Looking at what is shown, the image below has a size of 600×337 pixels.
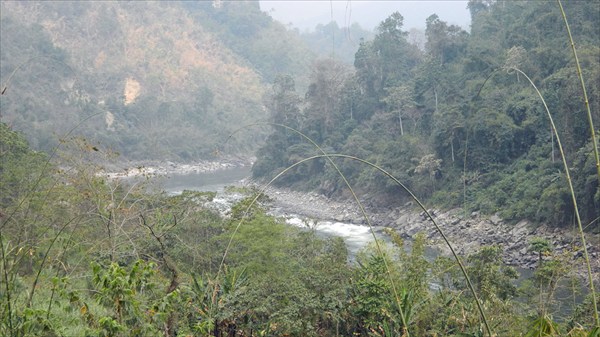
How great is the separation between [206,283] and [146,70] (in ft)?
190

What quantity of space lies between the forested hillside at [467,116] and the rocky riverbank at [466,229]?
0.51m

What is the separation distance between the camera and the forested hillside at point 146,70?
4325cm

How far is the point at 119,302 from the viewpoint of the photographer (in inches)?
123

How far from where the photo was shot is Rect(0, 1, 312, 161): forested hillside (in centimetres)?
4325

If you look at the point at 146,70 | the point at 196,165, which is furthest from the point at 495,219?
the point at 146,70

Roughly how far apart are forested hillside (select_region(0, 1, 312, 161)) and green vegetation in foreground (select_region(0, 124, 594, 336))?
2206 cm

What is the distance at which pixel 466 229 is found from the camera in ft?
63.6

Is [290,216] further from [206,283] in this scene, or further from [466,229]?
[206,283]

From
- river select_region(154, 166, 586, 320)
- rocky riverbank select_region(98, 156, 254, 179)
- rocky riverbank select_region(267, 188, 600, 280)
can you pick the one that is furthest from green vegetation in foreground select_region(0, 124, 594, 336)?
rocky riverbank select_region(98, 156, 254, 179)

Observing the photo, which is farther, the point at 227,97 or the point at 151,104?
the point at 227,97

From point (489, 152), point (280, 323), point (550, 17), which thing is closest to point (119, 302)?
point (280, 323)

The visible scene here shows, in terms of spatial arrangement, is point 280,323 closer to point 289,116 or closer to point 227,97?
point 289,116

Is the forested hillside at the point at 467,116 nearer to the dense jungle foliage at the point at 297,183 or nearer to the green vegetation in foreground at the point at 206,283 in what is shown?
the dense jungle foliage at the point at 297,183

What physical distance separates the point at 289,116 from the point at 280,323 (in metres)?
29.1
